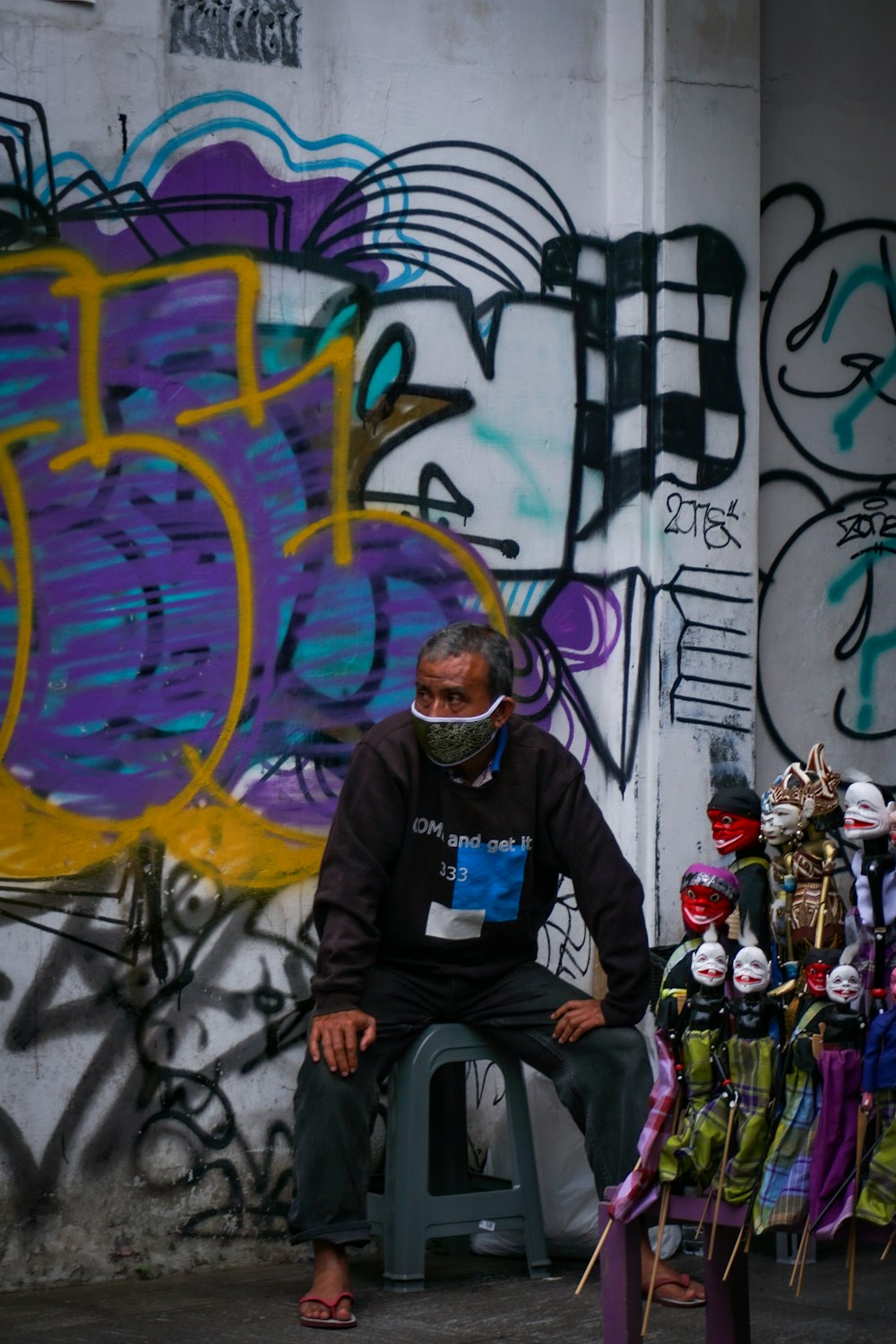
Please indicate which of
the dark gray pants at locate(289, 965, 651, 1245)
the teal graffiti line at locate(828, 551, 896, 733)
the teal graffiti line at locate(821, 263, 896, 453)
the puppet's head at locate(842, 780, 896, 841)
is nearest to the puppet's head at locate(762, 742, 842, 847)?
the dark gray pants at locate(289, 965, 651, 1245)

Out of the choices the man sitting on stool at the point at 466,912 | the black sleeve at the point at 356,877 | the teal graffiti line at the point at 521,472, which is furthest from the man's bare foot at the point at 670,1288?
the teal graffiti line at the point at 521,472

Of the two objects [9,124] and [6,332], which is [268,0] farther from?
[6,332]

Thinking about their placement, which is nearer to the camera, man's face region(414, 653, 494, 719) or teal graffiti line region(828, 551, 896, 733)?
man's face region(414, 653, 494, 719)

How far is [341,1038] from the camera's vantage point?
4.51 meters

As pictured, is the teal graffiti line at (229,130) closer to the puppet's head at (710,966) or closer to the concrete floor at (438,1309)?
the puppet's head at (710,966)

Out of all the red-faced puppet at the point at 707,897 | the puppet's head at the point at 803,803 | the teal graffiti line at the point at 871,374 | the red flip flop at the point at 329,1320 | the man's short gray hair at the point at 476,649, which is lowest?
the red flip flop at the point at 329,1320

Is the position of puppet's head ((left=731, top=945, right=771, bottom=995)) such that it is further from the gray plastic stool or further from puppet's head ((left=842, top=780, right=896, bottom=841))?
the gray plastic stool

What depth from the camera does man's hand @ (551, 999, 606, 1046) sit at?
15.2 feet

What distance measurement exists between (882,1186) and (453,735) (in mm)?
1747

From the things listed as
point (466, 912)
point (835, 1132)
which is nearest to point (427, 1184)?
point (466, 912)

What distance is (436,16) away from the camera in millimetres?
5359

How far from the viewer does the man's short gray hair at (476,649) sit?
4.70m

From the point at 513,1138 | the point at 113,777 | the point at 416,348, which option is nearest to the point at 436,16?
the point at 416,348

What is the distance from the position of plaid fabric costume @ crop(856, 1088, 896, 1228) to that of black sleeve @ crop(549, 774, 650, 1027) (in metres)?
1.42
